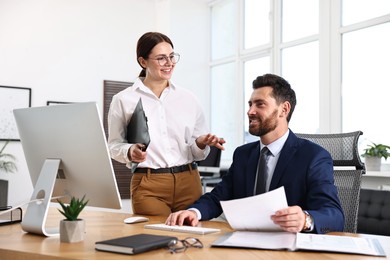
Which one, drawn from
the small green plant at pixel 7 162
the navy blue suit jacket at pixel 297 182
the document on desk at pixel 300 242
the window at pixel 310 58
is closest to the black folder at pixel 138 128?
the navy blue suit jacket at pixel 297 182

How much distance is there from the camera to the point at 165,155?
7.61ft

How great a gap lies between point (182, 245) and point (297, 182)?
66 cm

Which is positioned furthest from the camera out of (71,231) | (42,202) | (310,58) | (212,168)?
(212,168)

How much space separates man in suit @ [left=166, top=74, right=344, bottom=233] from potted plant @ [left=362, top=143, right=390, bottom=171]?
2.42 meters

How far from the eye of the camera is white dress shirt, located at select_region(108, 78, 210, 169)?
2.31 metres

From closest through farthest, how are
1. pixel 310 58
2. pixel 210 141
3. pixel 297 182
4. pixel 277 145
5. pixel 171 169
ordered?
pixel 297 182, pixel 277 145, pixel 210 141, pixel 171 169, pixel 310 58

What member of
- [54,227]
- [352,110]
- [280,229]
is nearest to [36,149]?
[54,227]

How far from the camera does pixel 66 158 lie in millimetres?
1674

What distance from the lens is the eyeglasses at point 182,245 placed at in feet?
4.28

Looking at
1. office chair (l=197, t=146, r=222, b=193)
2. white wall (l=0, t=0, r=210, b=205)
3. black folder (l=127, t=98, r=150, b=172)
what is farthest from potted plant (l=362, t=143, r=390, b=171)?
white wall (l=0, t=0, r=210, b=205)

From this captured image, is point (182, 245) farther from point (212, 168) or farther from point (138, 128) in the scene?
point (212, 168)

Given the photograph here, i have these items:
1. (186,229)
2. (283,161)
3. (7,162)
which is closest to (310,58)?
(283,161)

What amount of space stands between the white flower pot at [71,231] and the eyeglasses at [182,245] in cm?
33

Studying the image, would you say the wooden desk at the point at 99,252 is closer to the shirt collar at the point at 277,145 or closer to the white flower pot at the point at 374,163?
the shirt collar at the point at 277,145
